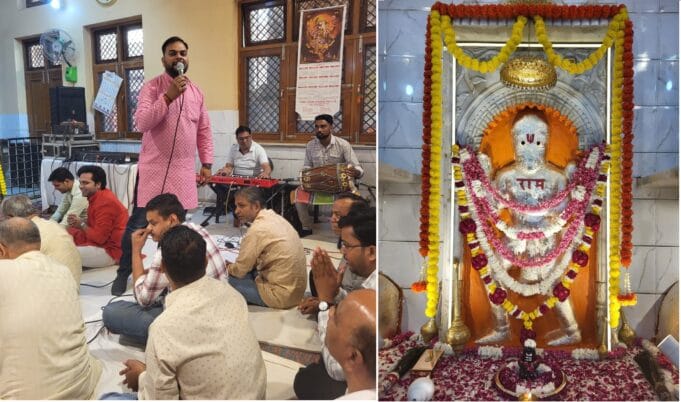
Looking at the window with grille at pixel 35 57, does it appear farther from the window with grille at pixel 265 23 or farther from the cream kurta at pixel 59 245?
the window with grille at pixel 265 23

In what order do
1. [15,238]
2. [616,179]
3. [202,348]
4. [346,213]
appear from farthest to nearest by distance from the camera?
1. [616,179]
2. [346,213]
3. [15,238]
4. [202,348]

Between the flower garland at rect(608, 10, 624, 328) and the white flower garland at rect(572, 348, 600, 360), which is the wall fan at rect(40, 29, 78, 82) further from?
the white flower garland at rect(572, 348, 600, 360)

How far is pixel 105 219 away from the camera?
2578 mm

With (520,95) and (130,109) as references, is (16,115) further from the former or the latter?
(520,95)

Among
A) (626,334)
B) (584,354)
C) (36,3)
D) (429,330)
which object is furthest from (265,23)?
(626,334)

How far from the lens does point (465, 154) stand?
9.64 ft

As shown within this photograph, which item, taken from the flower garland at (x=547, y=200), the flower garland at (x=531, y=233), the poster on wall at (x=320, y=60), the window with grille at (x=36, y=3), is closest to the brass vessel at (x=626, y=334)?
the flower garland at (x=531, y=233)

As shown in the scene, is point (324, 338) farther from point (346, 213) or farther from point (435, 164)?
point (435, 164)

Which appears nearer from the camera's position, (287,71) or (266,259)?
(287,71)

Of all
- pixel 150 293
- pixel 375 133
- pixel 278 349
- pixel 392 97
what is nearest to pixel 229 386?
pixel 278 349

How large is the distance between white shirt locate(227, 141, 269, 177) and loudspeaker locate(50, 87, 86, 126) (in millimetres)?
671

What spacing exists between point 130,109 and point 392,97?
126 centimetres

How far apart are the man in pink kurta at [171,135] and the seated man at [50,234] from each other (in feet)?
0.71

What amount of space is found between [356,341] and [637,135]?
182 centimetres
